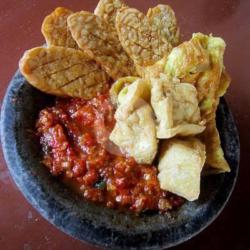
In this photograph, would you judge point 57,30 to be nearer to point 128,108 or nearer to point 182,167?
point 128,108

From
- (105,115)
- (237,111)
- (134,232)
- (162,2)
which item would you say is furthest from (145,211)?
(162,2)

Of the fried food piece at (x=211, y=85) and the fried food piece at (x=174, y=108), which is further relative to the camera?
the fried food piece at (x=211, y=85)

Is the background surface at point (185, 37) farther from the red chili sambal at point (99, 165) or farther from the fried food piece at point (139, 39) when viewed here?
the fried food piece at point (139, 39)

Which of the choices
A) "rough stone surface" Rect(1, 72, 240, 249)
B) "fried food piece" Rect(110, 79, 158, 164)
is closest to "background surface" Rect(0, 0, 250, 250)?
"rough stone surface" Rect(1, 72, 240, 249)

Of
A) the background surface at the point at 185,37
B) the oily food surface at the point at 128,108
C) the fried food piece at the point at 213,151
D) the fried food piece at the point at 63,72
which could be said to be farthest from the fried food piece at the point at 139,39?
the background surface at the point at 185,37

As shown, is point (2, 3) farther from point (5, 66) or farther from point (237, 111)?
point (237, 111)

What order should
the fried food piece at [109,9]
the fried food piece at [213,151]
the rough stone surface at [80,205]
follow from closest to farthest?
the rough stone surface at [80,205]
the fried food piece at [213,151]
the fried food piece at [109,9]

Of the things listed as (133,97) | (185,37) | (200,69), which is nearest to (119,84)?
(133,97)

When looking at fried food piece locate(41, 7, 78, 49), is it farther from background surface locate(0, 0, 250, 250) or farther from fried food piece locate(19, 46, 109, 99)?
background surface locate(0, 0, 250, 250)
